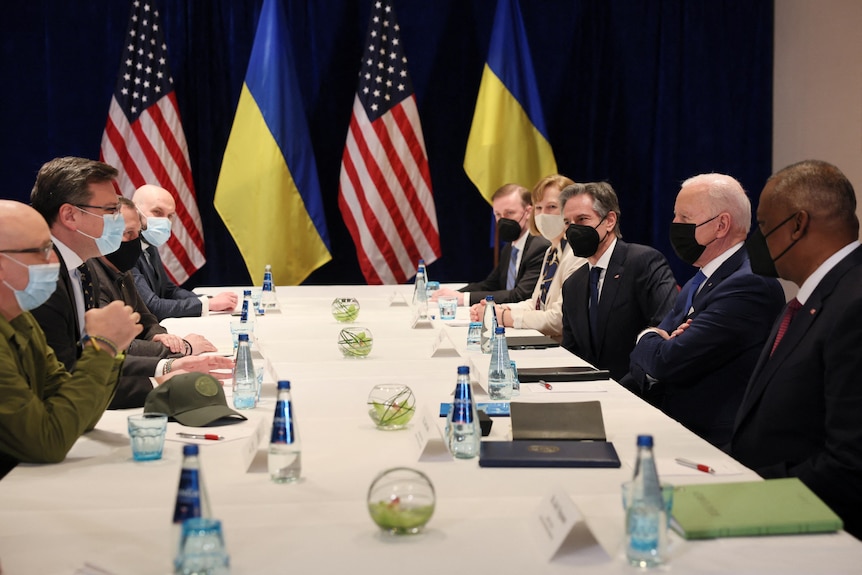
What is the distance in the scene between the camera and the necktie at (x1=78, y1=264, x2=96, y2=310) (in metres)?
3.44

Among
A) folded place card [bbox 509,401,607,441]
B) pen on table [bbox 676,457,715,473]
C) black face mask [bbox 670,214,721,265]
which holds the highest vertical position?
black face mask [bbox 670,214,721,265]

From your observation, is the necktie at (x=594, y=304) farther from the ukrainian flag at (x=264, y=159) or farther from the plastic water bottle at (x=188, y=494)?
the ukrainian flag at (x=264, y=159)

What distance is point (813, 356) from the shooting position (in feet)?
7.47

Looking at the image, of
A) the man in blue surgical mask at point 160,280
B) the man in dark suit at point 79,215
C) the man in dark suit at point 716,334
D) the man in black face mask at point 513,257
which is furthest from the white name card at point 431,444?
the man in black face mask at point 513,257

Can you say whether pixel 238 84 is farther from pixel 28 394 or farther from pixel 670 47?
pixel 28 394

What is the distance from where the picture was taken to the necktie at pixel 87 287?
3.44 m

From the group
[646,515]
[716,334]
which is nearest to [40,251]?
[646,515]

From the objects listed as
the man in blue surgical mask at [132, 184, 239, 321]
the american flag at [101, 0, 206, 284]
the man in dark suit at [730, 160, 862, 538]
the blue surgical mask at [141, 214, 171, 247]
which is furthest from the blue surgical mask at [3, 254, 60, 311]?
the american flag at [101, 0, 206, 284]

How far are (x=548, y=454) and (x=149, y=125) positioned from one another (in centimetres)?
587

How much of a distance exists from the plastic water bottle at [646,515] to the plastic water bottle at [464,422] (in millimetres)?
623

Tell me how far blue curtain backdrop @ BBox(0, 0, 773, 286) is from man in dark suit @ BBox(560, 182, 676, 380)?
368 centimetres

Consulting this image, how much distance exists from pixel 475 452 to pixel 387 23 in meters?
5.86

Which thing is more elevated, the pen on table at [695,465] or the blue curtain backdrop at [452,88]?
the blue curtain backdrop at [452,88]

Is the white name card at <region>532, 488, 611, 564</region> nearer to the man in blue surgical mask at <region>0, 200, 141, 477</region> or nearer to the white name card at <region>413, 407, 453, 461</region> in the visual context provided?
the white name card at <region>413, 407, 453, 461</region>
